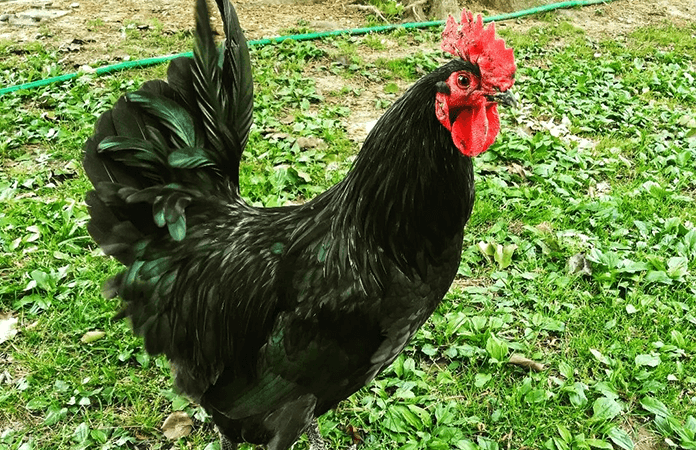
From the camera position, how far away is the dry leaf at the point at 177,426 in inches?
108

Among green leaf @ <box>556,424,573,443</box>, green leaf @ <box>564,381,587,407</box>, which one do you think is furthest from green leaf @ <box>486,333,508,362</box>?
green leaf @ <box>556,424,573,443</box>

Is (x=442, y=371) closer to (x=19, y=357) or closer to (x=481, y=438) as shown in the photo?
(x=481, y=438)

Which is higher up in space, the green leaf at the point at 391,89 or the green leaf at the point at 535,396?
the green leaf at the point at 391,89

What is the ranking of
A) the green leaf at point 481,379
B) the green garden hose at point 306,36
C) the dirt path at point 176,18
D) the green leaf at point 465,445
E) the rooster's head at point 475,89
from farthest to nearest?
the dirt path at point 176,18 → the green garden hose at point 306,36 → the green leaf at point 481,379 → the green leaf at point 465,445 → the rooster's head at point 475,89

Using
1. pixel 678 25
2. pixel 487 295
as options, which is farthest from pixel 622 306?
pixel 678 25

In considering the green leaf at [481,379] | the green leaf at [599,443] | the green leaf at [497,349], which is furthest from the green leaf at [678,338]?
the green leaf at [481,379]

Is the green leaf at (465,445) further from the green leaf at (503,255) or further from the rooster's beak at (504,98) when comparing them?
the rooster's beak at (504,98)

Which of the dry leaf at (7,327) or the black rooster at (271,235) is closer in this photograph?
the black rooster at (271,235)

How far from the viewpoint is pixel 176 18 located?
7.47 meters

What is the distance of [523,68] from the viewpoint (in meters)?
6.40

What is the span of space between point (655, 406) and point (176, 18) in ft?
24.2

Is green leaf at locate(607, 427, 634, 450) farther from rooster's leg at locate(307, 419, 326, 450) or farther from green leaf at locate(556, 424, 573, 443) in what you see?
rooster's leg at locate(307, 419, 326, 450)

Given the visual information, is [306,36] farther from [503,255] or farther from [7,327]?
[7,327]

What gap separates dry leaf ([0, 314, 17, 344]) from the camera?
3.16m
